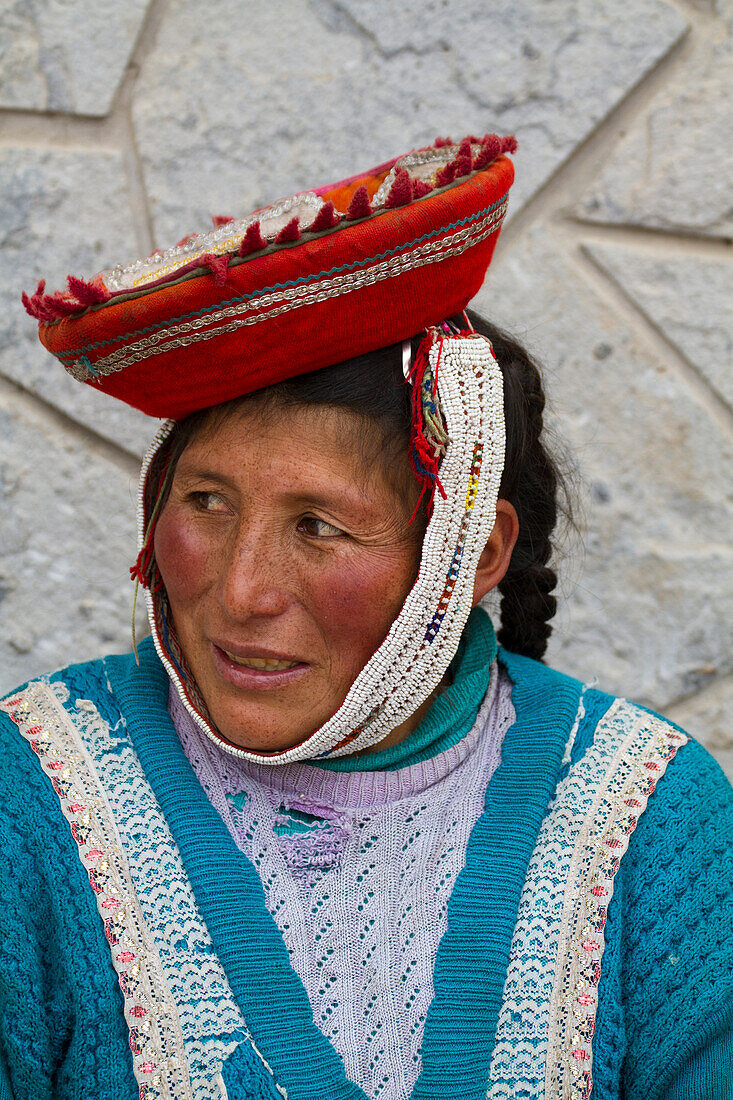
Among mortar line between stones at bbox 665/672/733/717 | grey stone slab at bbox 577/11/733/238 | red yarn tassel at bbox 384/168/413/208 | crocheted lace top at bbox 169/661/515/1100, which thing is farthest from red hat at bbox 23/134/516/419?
mortar line between stones at bbox 665/672/733/717

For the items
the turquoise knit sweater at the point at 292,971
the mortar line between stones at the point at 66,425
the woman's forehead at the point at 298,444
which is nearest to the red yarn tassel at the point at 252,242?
the woman's forehead at the point at 298,444

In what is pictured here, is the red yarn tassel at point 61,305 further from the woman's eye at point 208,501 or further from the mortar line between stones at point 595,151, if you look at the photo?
the mortar line between stones at point 595,151

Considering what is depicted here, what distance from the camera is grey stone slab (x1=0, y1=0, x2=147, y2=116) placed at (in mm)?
2176

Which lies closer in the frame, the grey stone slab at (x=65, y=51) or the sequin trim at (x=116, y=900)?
the sequin trim at (x=116, y=900)

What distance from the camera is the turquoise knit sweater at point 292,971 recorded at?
133 cm

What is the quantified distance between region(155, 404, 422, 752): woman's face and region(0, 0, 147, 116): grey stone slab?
46.8 inches

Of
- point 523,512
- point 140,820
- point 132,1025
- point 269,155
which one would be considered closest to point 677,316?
point 523,512

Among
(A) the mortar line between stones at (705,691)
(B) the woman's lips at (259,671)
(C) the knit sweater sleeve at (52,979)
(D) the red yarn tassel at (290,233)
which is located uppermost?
(D) the red yarn tassel at (290,233)

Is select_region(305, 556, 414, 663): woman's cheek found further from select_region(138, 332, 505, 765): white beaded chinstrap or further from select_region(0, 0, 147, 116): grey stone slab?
select_region(0, 0, 147, 116): grey stone slab

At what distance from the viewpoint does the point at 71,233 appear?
2.27 m

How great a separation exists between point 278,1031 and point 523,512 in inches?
39.3

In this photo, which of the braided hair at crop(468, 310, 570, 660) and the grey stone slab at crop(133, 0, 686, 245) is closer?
the braided hair at crop(468, 310, 570, 660)

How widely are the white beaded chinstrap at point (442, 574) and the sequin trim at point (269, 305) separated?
0.16 metres

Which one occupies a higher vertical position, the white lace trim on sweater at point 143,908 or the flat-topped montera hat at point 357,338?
the flat-topped montera hat at point 357,338
